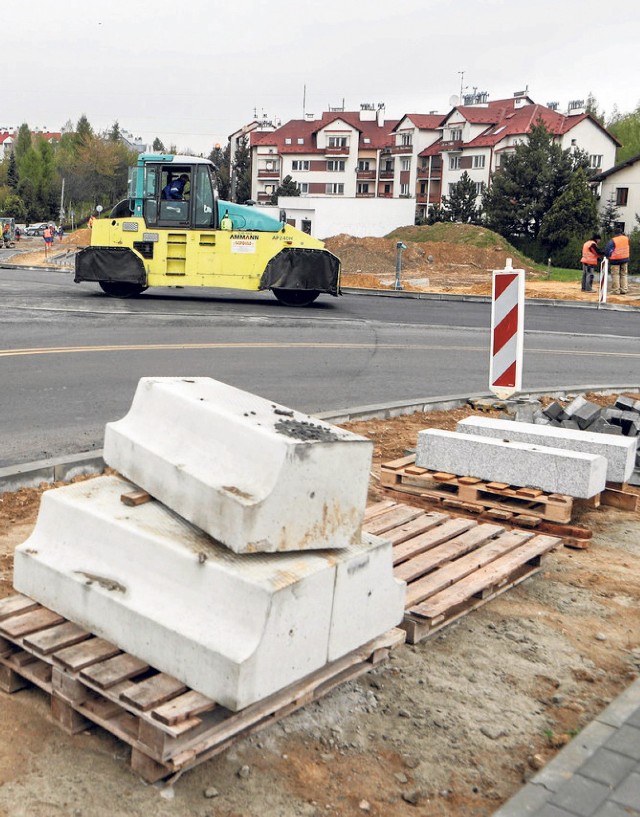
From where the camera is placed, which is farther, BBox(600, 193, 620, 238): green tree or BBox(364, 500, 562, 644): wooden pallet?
BBox(600, 193, 620, 238): green tree

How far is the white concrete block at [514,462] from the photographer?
6711mm

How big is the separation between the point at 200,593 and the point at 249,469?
0.55 metres

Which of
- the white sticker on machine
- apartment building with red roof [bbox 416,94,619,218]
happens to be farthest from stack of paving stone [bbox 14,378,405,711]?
apartment building with red roof [bbox 416,94,619,218]

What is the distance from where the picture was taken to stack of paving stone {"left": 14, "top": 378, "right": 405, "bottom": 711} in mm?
3645

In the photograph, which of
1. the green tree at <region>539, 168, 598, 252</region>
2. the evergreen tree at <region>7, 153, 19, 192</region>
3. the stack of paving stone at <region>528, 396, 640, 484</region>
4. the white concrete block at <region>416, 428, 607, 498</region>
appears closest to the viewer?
the white concrete block at <region>416, 428, 607, 498</region>

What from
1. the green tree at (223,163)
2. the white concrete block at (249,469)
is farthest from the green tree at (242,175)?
the white concrete block at (249,469)

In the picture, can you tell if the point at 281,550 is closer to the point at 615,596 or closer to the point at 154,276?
the point at 615,596

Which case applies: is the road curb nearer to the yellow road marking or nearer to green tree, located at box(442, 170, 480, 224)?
the yellow road marking

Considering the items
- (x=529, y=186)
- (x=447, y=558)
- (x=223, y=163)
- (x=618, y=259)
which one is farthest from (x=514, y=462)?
(x=223, y=163)

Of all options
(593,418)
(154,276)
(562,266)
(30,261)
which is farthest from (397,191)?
(593,418)

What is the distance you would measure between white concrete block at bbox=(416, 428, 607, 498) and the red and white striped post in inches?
99.9

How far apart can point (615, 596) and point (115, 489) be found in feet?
10.4

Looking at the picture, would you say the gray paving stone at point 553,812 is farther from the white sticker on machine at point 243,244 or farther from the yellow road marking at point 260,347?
the white sticker on machine at point 243,244

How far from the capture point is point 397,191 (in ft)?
326
